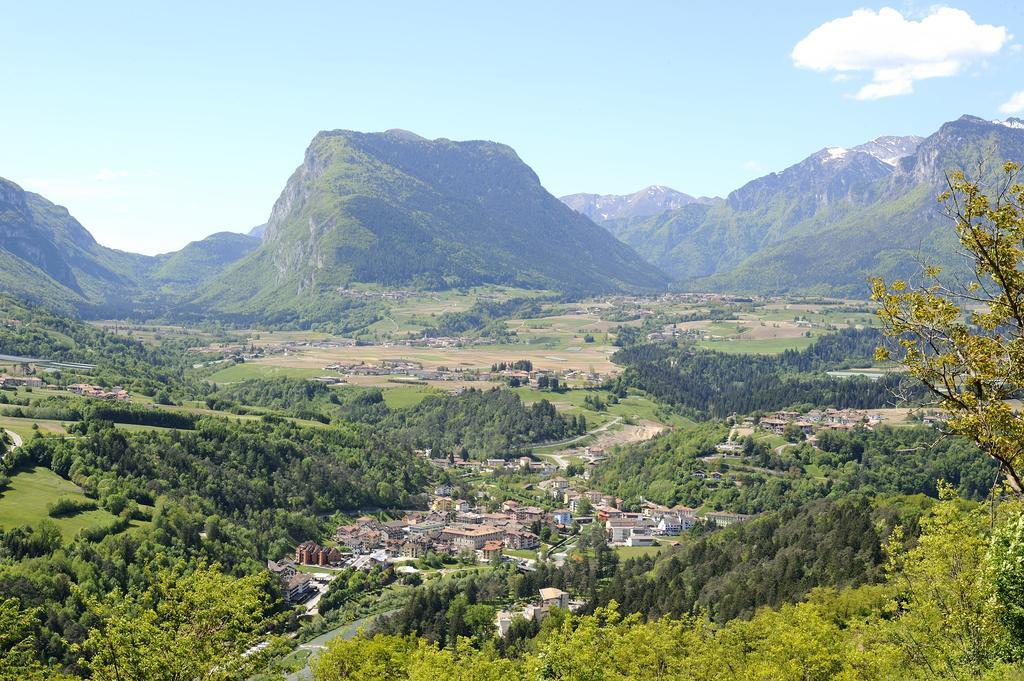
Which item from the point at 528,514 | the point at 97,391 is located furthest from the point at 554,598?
the point at 97,391

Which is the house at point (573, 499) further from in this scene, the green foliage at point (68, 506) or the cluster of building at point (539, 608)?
the green foliage at point (68, 506)

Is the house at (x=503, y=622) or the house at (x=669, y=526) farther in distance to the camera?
the house at (x=669, y=526)

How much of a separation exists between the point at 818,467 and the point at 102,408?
302 ft

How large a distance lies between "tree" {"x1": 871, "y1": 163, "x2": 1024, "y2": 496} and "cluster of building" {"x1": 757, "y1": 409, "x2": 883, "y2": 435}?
12534cm

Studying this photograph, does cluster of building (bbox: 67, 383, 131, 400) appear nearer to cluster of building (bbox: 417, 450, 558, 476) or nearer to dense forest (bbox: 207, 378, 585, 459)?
dense forest (bbox: 207, 378, 585, 459)

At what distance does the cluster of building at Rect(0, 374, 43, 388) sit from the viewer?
134125 millimetres

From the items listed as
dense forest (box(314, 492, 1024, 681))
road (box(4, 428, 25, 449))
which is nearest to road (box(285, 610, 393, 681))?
dense forest (box(314, 492, 1024, 681))

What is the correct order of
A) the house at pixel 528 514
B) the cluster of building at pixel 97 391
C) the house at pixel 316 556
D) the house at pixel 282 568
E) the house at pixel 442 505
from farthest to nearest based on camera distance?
the cluster of building at pixel 97 391 < the house at pixel 442 505 < the house at pixel 528 514 < the house at pixel 316 556 < the house at pixel 282 568

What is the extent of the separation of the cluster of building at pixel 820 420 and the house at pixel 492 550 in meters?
62.1

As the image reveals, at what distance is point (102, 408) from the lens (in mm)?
113000

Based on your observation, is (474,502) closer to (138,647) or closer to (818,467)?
(818,467)

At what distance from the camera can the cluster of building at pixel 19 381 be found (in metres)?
134

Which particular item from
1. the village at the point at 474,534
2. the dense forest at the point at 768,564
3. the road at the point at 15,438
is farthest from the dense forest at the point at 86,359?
the dense forest at the point at 768,564

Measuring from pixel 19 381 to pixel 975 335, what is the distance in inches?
5681
